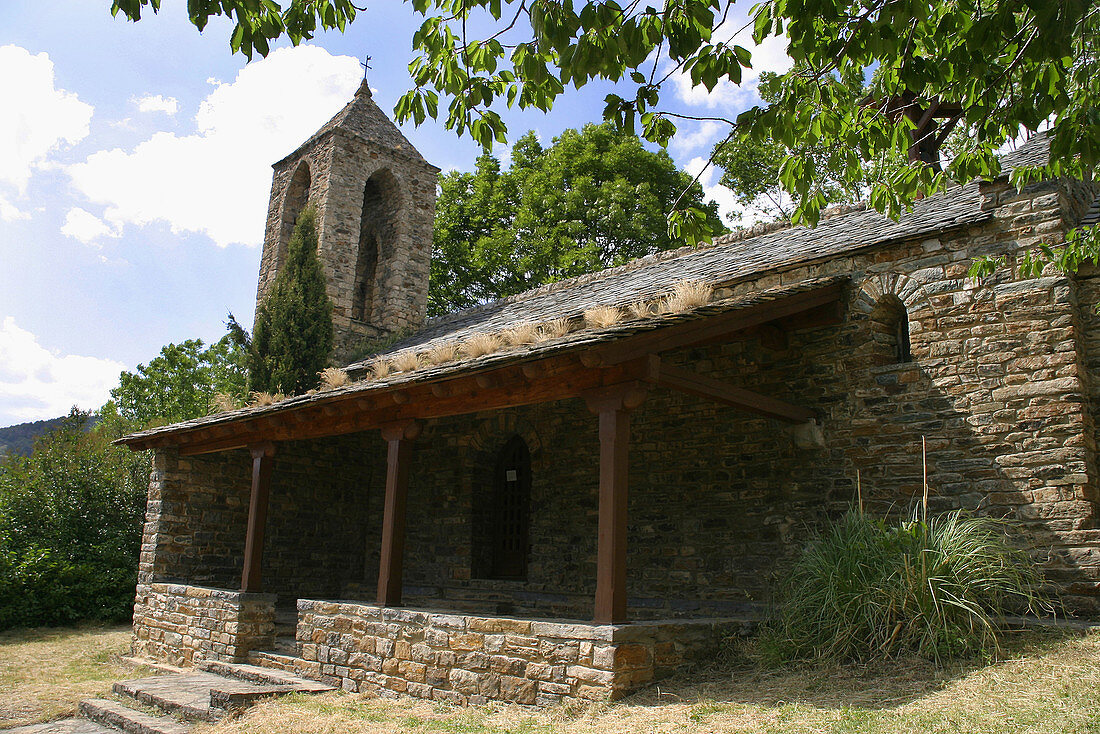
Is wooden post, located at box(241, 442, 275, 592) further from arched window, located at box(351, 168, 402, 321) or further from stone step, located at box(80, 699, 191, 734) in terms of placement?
arched window, located at box(351, 168, 402, 321)

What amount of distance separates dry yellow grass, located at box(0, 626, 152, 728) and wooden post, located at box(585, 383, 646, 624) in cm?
515

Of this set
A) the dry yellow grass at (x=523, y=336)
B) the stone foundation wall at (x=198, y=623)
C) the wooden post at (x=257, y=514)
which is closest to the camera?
the dry yellow grass at (x=523, y=336)

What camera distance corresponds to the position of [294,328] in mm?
14867

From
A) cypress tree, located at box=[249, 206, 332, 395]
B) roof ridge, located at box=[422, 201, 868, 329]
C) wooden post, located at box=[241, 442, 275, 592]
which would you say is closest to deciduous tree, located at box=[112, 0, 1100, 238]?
roof ridge, located at box=[422, 201, 868, 329]

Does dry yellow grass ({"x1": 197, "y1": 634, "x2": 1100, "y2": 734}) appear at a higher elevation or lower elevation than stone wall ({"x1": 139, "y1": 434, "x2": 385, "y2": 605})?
lower

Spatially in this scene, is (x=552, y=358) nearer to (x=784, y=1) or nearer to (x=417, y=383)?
(x=417, y=383)

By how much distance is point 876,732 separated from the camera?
4199mm

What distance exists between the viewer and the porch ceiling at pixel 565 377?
5988mm

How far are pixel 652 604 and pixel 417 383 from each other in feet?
11.4

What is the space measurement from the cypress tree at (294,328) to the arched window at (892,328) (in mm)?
10253

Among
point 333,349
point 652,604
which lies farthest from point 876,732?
point 333,349

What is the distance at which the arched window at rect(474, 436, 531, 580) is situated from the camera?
11.0 metres

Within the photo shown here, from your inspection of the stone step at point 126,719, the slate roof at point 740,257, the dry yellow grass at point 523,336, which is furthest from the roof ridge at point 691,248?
the stone step at point 126,719

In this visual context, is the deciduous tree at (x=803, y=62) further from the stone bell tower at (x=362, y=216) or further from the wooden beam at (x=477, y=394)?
the stone bell tower at (x=362, y=216)
